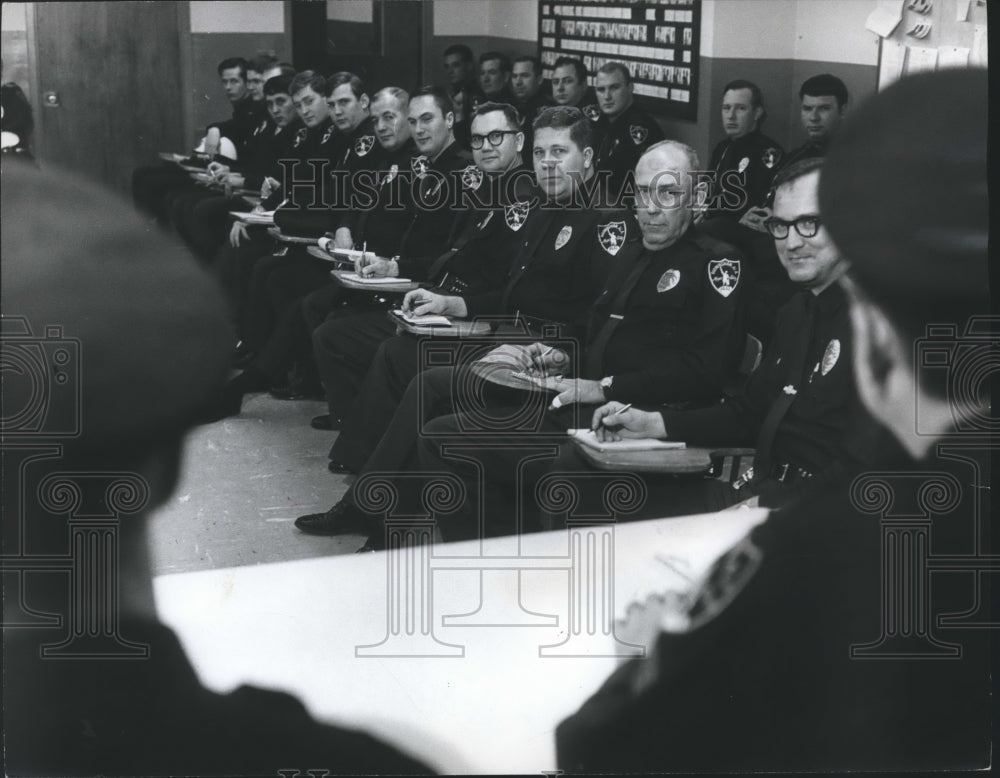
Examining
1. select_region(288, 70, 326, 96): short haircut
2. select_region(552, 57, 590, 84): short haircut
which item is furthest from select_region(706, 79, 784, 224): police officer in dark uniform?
select_region(288, 70, 326, 96): short haircut

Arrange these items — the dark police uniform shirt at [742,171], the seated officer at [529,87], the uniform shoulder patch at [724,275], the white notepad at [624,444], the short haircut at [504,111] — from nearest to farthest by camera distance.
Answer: the white notepad at [624,444] < the dark police uniform shirt at [742,171] < the uniform shoulder patch at [724,275] < the seated officer at [529,87] < the short haircut at [504,111]

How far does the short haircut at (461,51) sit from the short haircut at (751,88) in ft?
2.03

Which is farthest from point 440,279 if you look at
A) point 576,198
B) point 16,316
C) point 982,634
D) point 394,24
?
point 982,634

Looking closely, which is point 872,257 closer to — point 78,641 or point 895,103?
point 895,103

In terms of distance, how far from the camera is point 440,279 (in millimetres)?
3732

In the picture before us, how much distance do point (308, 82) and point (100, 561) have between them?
4.20 feet

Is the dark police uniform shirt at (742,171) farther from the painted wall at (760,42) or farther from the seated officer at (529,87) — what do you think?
the seated officer at (529,87)

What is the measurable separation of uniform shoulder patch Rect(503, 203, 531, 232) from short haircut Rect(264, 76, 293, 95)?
28.9 inches

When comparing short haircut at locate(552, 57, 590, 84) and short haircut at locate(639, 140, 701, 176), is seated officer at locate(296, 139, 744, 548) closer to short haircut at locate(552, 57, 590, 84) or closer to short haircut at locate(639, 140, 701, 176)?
short haircut at locate(639, 140, 701, 176)

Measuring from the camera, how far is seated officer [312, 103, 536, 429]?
11.6 ft

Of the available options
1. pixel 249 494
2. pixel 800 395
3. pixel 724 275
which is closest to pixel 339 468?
pixel 249 494

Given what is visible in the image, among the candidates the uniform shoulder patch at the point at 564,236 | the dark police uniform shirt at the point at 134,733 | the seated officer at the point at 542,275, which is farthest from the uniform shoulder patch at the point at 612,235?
the dark police uniform shirt at the point at 134,733

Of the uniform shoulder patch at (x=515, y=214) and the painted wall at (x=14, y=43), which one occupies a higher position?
the painted wall at (x=14, y=43)

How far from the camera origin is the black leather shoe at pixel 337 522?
10.3 ft
